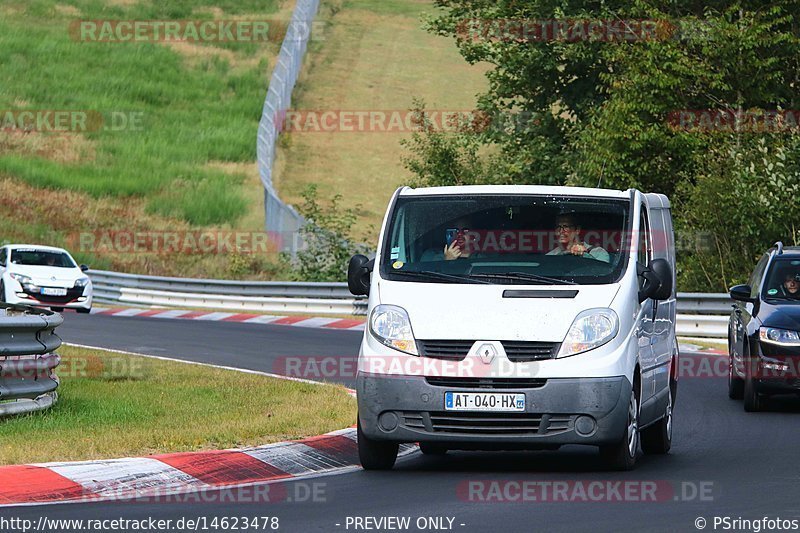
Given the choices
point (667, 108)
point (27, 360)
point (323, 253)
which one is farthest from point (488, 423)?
point (323, 253)

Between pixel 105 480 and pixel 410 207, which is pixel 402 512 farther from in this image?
pixel 410 207

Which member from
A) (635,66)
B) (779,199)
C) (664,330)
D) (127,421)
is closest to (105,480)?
(127,421)

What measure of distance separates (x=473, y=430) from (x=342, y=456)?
1.48 metres

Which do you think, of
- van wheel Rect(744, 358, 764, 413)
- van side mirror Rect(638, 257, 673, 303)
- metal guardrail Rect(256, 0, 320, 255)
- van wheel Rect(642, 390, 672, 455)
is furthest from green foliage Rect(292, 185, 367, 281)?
van side mirror Rect(638, 257, 673, 303)

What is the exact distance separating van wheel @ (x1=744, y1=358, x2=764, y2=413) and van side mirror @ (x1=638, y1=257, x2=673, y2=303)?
193 inches

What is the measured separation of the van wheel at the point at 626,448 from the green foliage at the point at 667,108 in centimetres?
1542

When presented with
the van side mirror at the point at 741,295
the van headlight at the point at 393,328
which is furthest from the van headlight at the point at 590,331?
the van side mirror at the point at 741,295

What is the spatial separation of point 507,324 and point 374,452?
4.41ft

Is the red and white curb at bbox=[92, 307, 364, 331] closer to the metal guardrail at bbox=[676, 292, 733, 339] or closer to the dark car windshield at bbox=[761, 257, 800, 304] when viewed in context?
the metal guardrail at bbox=[676, 292, 733, 339]

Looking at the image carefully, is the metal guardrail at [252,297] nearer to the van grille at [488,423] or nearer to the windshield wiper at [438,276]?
the windshield wiper at [438,276]

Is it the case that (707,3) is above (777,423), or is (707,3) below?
above

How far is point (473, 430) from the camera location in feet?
36.7

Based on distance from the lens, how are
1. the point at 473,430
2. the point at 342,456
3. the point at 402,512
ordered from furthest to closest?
the point at 342,456 → the point at 473,430 → the point at 402,512

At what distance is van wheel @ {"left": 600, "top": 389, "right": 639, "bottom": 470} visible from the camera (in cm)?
1136
